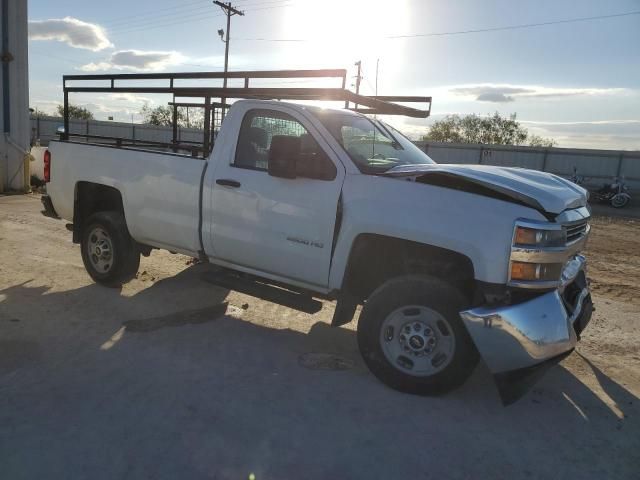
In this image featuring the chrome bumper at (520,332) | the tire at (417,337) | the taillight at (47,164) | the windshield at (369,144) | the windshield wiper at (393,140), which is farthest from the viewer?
the taillight at (47,164)

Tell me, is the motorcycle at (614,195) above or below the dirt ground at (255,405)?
above

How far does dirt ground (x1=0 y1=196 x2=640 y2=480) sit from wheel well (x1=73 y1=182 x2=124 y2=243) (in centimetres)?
90

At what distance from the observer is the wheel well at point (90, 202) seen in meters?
5.78

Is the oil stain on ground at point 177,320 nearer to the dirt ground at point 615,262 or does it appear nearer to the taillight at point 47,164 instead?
the taillight at point 47,164

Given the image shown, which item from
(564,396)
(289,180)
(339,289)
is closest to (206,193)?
(289,180)

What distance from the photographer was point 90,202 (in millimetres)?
5895

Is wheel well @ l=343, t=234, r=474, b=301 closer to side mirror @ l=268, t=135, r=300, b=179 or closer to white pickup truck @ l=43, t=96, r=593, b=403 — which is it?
white pickup truck @ l=43, t=96, r=593, b=403

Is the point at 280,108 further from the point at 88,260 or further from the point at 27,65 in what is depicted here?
the point at 27,65

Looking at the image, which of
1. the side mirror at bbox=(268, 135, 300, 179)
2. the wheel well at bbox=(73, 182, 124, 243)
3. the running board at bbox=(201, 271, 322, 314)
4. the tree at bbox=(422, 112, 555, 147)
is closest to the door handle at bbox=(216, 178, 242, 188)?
the side mirror at bbox=(268, 135, 300, 179)

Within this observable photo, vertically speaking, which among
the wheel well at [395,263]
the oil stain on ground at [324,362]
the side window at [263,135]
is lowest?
the oil stain on ground at [324,362]

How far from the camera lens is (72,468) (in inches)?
104

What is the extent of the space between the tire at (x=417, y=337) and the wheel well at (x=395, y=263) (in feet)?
0.66

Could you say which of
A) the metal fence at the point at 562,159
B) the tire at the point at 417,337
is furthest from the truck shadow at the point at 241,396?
the metal fence at the point at 562,159

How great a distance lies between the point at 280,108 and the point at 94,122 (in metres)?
35.1
